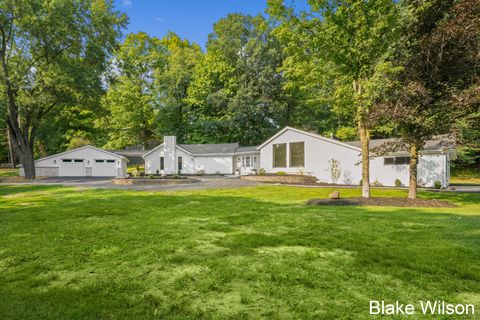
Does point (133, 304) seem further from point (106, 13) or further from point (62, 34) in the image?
point (106, 13)

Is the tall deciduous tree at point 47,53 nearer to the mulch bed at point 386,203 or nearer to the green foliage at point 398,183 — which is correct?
the mulch bed at point 386,203

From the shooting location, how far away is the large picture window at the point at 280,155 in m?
25.0

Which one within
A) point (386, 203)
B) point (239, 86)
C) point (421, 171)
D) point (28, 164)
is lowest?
point (386, 203)

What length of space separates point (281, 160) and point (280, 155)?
1.51 ft

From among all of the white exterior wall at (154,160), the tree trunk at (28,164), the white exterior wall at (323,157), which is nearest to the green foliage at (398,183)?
the white exterior wall at (323,157)

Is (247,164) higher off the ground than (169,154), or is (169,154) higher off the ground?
(169,154)

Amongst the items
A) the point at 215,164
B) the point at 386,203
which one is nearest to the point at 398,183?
the point at 386,203

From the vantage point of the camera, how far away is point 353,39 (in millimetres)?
12148

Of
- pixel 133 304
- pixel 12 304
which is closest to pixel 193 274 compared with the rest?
pixel 133 304

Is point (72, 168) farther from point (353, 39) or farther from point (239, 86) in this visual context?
point (353, 39)

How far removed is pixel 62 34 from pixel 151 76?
62.6 feet

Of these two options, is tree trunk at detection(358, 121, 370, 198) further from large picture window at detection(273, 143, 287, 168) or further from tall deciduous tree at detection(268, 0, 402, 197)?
large picture window at detection(273, 143, 287, 168)

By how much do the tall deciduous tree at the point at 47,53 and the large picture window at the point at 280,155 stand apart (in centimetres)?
1710

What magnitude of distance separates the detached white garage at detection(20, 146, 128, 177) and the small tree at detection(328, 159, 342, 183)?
23505 millimetres
